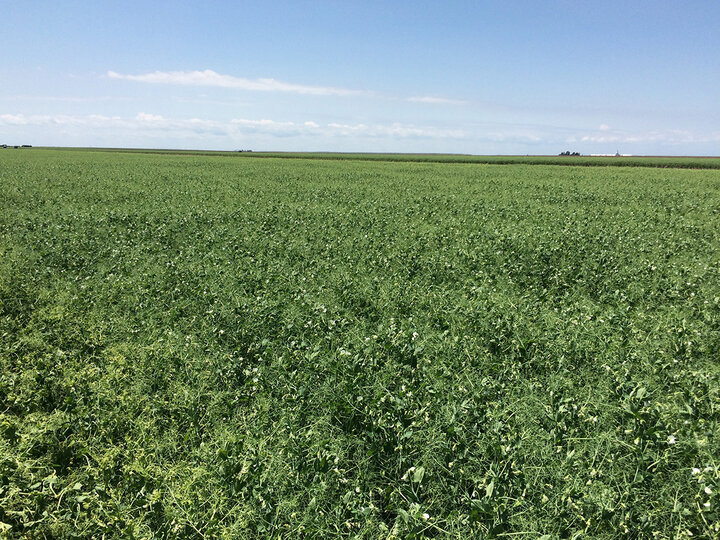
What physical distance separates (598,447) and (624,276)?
6927 mm

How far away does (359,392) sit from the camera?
4.91 meters

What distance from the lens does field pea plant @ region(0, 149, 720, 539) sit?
340 cm

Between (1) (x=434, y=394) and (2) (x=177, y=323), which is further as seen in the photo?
(2) (x=177, y=323)

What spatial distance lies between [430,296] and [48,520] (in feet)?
21.5

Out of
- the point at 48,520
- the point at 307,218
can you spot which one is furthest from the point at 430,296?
the point at 307,218

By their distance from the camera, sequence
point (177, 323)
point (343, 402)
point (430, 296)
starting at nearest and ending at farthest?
1. point (343, 402)
2. point (177, 323)
3. point (430, 296)

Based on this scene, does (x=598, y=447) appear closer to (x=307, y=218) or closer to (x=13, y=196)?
(x=307, y=218)

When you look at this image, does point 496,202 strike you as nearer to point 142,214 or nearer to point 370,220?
point 370,220

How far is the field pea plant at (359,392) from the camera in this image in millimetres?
3398

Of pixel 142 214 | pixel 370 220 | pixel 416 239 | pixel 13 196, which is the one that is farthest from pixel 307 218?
pixel 13 196

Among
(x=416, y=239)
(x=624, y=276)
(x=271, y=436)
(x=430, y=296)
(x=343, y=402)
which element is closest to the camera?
(x=271, y=436)

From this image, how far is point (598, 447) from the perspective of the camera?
385 centimetres

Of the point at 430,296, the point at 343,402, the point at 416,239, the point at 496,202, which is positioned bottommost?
the point at 343,402

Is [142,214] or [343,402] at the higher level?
[142,214]
